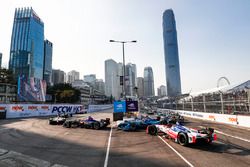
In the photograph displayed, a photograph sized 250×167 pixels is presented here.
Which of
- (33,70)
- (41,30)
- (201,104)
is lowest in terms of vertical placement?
(201,104)

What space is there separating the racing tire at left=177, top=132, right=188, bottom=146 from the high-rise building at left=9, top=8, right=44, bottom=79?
115 m

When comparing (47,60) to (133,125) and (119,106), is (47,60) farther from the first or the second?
(133,125)

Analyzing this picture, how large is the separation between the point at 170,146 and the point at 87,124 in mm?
9836

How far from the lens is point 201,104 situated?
1065 inches

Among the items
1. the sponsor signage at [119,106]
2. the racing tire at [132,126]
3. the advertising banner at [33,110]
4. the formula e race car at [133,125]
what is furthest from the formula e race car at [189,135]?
the advertising banner at [33,110]

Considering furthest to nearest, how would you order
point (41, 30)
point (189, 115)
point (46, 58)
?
1. point (46, 58)
2. point (41, 30)
3. point (189, 115)

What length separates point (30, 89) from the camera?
40.4m

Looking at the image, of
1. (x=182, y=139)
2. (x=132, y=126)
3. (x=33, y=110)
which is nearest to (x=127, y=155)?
(x=182, y=139)

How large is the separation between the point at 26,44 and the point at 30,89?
268 feet

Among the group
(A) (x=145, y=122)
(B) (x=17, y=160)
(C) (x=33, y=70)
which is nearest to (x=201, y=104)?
(A) (x=145, y=122)

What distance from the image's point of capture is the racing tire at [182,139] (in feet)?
30.1

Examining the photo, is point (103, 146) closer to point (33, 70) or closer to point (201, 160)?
point (201, 160)

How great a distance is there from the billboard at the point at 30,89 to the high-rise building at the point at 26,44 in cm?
7311

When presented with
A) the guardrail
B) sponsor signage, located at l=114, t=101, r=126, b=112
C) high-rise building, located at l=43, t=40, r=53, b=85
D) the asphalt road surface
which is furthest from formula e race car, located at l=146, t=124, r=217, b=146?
high-rise building, located at l=43, t=40, r=53, b=85
